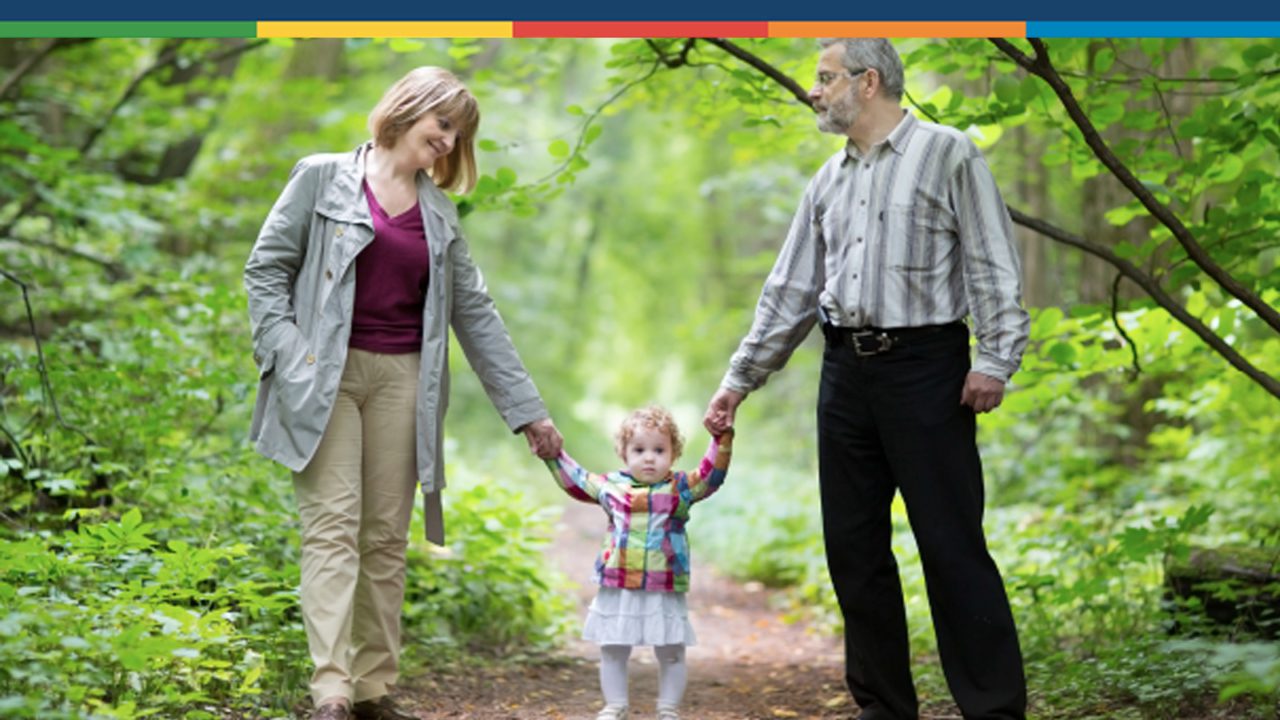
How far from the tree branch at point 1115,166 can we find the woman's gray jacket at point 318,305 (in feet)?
6.72

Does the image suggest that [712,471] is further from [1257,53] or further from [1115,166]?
[1257,53]

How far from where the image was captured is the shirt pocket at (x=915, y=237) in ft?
12.9

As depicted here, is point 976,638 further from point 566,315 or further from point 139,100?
point 566,315

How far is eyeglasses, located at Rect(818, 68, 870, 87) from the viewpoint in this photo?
402cm

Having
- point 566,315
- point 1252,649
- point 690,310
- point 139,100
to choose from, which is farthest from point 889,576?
point 690,310

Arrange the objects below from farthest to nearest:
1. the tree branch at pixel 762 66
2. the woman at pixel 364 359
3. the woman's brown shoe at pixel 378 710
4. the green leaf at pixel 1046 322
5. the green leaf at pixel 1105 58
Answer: the green leaf at pixel 1046 322, the tree branch at pixel 762 66, the green leaf at pixel 1105 58, the woman's brown shoe at pixel 378 710, the woman at pixel 364 359

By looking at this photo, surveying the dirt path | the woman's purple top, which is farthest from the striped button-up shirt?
the dirt path

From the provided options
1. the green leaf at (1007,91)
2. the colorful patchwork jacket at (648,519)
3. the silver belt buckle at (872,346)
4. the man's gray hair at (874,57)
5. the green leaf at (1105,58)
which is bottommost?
the colorful patchwork jacket at (648,519)

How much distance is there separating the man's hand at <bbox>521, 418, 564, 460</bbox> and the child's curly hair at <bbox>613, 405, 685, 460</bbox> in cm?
24

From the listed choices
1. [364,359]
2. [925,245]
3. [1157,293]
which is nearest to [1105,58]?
[1157,293]

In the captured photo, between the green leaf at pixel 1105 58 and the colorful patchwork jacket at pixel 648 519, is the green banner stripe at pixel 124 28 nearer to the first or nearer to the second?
the colorful patchwork jacket at pixel 648 519

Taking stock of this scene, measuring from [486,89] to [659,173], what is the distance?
→ 1737 cm

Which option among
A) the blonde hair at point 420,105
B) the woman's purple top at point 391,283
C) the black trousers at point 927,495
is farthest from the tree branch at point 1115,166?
the woman's purple top at point 391,283

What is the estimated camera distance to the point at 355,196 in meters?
4.29
